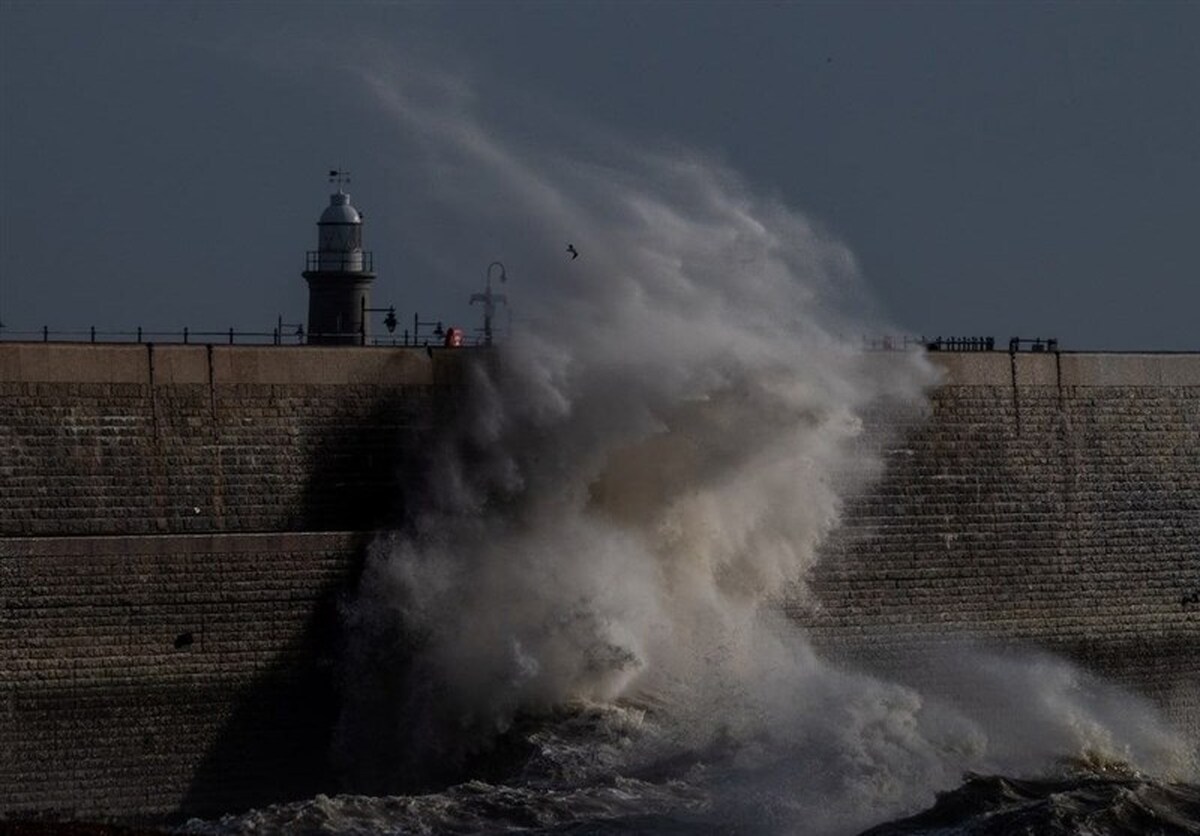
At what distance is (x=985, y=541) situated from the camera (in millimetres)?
28781

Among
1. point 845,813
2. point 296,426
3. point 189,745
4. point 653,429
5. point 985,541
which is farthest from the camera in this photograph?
point 985,541

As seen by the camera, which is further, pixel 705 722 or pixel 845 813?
pixel 705 722

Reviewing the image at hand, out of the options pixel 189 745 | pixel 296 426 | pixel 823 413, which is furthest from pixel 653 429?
pixel 189 745

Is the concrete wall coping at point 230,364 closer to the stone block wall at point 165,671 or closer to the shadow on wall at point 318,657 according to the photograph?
the shadow on wall at point 318,657

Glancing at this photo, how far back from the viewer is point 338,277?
34531mm

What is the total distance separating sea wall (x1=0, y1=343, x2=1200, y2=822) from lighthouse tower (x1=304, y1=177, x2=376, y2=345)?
27.6 feet

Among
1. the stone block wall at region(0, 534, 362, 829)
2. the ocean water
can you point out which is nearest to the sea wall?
the stone block wall at region(0, 534, 362, 829)

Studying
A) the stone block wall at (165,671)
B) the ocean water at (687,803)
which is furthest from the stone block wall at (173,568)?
the ocean water at (687,803)

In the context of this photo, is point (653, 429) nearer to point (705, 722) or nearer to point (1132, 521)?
point (705, 722)

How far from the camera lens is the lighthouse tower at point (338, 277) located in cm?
3428

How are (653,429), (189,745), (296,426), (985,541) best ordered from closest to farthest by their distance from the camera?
1. (189,745)
2. (296,426)
3. (653,429)
4. (985,541)

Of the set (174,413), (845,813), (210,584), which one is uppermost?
(174,413)

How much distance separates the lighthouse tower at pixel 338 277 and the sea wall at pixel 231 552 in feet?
27.6

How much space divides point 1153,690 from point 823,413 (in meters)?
5.02
